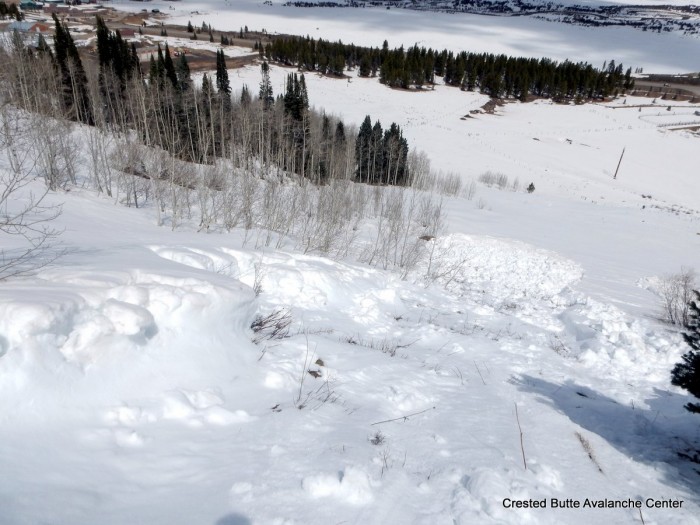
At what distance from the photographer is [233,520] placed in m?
3.51

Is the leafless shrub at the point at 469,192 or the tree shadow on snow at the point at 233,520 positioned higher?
the tree shadow on snow at the point at 233,520

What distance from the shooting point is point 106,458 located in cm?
386

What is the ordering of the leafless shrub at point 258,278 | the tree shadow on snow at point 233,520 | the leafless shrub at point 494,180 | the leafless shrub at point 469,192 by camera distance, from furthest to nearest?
1. the leafless shrub at point 494,180
2. the leafless shrub at point 469,192
3. the leafless shrub at point 258,278
4. the tree shadow on snow at point 233,520

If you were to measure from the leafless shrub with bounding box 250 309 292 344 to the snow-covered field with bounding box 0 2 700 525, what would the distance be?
0.62ft

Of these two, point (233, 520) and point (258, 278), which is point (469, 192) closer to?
point (258, 278)

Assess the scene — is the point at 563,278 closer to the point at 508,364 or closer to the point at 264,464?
the point at 508,364

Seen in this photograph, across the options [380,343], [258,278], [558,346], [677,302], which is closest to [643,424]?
[558,346]

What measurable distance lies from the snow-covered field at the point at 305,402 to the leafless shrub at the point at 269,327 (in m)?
0.19

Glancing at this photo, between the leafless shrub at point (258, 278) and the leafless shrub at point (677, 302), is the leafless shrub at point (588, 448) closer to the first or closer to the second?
the leafless shrub at point (258, 278)

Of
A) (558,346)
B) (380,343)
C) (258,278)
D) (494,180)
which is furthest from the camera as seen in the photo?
(494,180)

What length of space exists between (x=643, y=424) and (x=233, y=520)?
22.7 feet

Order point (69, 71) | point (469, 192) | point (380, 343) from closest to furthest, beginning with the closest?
1. point (380, 343)
2. point (69, 71)
3. point (469, 192)

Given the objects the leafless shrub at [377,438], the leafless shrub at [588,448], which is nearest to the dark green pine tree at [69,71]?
A: the leafless shrub at [377,438]

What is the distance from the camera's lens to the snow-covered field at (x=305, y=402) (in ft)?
12.4
